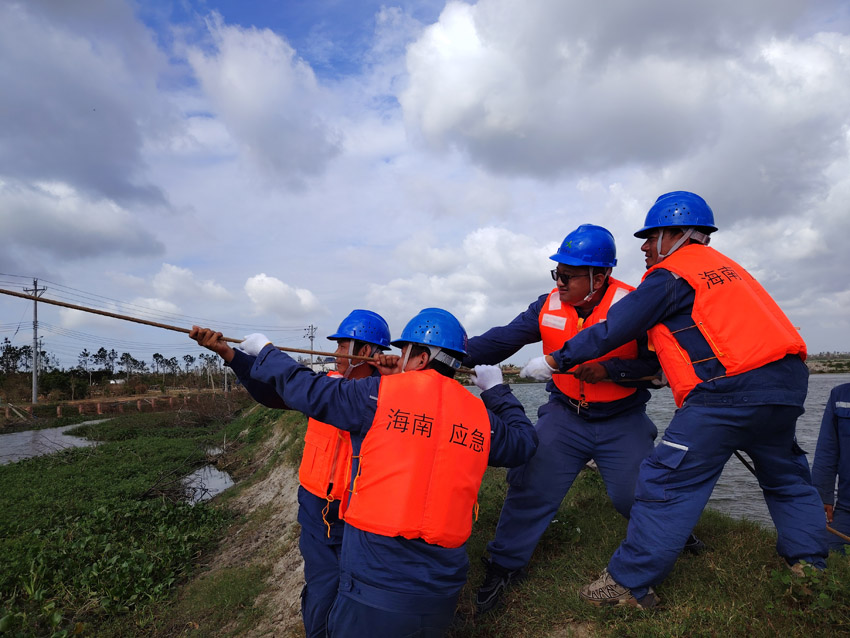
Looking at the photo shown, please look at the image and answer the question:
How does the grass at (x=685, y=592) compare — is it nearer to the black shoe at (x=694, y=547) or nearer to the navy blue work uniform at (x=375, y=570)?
the black shoe at (x=694, y=547)

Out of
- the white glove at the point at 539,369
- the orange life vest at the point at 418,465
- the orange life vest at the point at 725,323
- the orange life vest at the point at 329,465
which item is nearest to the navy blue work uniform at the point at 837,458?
the orange life vest at the point at 725,323

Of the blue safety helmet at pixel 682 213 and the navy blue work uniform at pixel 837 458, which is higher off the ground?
the blue safety helmet at pixel 682 213

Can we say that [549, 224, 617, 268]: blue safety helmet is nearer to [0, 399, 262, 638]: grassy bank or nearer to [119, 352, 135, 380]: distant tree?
[0, 399, 262, 638]: grassy bank

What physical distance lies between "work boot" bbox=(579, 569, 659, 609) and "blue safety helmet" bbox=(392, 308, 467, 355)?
1.73 m

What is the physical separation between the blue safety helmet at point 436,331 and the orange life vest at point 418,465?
1.20 ft

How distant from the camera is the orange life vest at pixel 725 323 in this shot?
2873 millimetres

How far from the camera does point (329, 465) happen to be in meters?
3.63

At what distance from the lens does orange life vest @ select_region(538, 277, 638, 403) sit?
386cm

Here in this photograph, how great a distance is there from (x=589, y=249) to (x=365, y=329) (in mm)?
1949

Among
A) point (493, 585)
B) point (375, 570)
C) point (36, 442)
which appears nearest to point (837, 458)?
point (493, 585)

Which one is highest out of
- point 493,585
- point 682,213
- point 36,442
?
point 682,213

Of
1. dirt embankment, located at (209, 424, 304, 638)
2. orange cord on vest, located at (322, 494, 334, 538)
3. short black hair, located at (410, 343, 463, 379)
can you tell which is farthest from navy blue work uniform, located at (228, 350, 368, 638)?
dirt embankment, located at (209, 424, 304, 638)

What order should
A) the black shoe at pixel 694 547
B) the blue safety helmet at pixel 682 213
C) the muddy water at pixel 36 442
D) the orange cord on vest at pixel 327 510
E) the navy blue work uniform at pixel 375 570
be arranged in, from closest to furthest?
the navy blue work uniform at pixel 375 570 → the blue safety helmet at pixel 682 213 → the orange cord on vest at pixel 327 510 → the black shoe at pixel 694 547 → the muddy water at pixel 36 442

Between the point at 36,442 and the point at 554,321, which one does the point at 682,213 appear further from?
the point at 36,442
